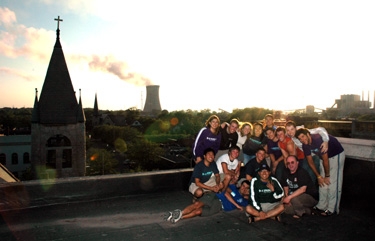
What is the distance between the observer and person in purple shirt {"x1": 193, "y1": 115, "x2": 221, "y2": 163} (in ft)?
19.6

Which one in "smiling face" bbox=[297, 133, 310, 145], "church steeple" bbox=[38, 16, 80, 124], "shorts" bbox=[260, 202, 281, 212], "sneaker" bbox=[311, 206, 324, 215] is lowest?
"sneaker" bbox=[311, 206, 324, 215]

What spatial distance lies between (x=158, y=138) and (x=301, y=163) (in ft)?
272

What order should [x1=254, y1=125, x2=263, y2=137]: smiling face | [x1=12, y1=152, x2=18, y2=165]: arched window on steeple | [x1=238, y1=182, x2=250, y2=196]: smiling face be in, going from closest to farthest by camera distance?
[x1=238, y1=182, x2=250, y2=196]: smiling face < [x1=254, y1=125, x2=263, y2=137]: smiling face < [x1=12, y1=152, x2=18, y2=165]: arched window on steeple

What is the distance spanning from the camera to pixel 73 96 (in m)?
31.0

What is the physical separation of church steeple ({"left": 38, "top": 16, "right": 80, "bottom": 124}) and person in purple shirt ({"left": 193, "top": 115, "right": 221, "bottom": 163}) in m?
26.9

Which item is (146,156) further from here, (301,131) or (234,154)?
(301,131)

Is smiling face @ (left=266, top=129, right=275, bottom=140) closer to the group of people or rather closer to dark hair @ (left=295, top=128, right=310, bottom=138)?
the group of people

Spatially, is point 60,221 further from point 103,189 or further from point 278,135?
point 278,135

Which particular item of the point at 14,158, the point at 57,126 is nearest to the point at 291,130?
the point at 57,126

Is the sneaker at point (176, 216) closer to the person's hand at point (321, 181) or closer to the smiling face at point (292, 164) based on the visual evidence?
the smiling face at point (292, 164)

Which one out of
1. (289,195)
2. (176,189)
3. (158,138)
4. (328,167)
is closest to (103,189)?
(176,189)

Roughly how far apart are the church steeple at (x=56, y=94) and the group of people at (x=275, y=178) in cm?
2728

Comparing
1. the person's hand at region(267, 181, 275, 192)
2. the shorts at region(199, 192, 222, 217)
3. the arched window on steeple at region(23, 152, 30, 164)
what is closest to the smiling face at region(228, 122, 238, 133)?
the person's hand at region(267, 181, 275, 192)

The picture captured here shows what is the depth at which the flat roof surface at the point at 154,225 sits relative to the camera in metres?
4.21
